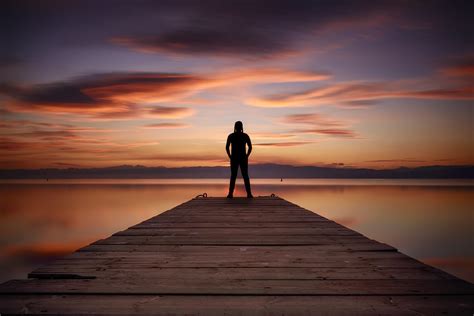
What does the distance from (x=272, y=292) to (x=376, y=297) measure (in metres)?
0.60

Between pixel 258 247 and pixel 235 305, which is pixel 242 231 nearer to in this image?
pixel 258 247

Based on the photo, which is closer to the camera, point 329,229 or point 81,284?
point 81,284

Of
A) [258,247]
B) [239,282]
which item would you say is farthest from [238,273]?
[258,247]

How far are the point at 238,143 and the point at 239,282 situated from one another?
22.5ft

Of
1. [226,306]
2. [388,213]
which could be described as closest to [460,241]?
[388,213]

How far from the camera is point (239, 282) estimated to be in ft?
7.50

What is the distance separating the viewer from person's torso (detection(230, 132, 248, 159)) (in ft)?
29.7

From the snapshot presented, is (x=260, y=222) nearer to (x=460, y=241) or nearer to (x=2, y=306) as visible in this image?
(x=2, y=306)

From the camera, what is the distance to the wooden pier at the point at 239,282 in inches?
73.6

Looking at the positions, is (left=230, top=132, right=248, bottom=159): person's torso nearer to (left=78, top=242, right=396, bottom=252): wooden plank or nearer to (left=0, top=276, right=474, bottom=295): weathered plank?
(left=78, top=242, right=396, bottom=252): wooden plank

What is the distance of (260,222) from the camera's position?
17.3 ft

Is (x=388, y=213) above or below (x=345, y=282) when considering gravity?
below

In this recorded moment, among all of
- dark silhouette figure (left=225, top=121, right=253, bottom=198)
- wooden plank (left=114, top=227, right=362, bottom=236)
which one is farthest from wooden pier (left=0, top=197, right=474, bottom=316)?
dark silhouette figure (left=225, top=121, right=253, bottom=198)

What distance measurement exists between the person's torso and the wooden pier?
549cm
